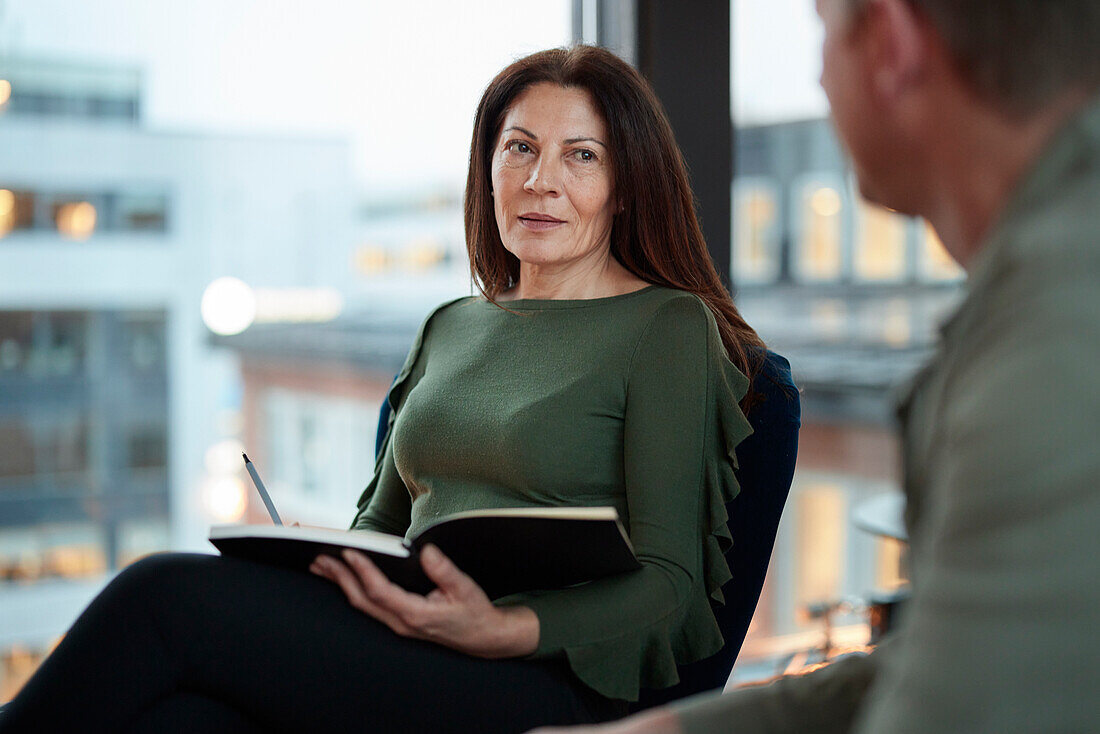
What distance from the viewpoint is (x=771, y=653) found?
3803 mm

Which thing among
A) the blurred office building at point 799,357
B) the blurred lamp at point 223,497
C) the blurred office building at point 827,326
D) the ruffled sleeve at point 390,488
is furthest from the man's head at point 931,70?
the blurred office building at point 827,326

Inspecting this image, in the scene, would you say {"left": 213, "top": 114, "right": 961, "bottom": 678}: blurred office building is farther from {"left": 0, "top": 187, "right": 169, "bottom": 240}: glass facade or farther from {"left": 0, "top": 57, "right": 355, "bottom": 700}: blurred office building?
{"left": 0, "top": 187, "right": 169, "bottom": 240}: glass facade

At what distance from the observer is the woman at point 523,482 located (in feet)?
3.64

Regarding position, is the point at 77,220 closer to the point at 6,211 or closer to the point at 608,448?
the point at 6,211

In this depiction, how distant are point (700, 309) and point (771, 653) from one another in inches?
105

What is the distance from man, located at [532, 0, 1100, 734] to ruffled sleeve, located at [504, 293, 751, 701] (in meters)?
0.65

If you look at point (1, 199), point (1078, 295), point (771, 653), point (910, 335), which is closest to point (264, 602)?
point (1078, 295)

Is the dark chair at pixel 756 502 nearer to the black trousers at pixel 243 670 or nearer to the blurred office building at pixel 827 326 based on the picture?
the black trousers at pixel 243 670

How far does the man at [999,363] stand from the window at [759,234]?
3980mm

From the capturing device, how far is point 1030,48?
57 centimetres

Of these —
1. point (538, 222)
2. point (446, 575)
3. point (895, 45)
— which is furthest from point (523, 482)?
point (895, 45)

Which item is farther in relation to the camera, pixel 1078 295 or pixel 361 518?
pixel 361 518

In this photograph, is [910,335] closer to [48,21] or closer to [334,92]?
[334,92]

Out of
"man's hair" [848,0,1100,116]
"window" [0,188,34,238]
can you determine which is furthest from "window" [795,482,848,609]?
"man's hair" [848,0,1100,116]
